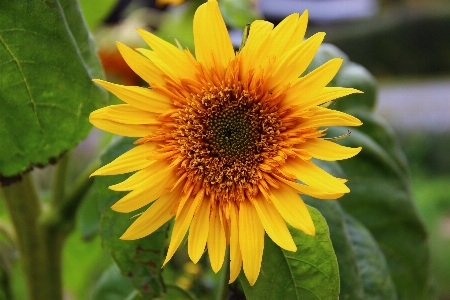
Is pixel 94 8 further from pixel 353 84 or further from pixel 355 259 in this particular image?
pixel 355 259

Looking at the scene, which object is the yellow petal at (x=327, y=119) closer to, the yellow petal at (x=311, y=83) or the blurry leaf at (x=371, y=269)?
the yellow petal at (x=311, y=83)

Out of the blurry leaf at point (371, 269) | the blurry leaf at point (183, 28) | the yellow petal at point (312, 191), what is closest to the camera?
the yellow petal at point (312, 191)

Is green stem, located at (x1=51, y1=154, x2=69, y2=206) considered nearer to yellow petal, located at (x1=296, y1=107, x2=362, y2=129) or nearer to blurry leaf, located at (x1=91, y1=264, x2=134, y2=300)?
blurry leaf, located at (x1=91, y1=264, x2=134, y2=300)

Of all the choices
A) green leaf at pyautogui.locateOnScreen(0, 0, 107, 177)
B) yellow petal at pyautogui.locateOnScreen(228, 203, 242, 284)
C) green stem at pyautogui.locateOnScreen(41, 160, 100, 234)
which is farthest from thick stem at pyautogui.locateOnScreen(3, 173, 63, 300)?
yellow petal at pyautogui.locateOnScreen(228, 203, 242, 284)

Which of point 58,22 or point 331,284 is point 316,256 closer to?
point 331,284

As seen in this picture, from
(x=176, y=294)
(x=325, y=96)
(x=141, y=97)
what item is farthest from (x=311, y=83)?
(x=176, y=294)

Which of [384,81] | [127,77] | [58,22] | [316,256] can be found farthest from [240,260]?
[384,81]

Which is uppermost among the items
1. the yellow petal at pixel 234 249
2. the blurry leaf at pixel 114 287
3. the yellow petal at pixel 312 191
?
the yellow petal at pixel 312 191

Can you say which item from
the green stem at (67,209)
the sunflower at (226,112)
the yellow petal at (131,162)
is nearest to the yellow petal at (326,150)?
the sunflower at (226,112)

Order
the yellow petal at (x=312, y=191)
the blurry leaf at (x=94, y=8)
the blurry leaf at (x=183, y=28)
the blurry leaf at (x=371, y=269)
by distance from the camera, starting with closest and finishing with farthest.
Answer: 1. the yellow petal at (x=312, y=191)
2. the blurry leaf at (x=371, y=269)
3. the blurry leaf at (x=94, y=8)
4. the blurry leaf at (x=183, y=28)
